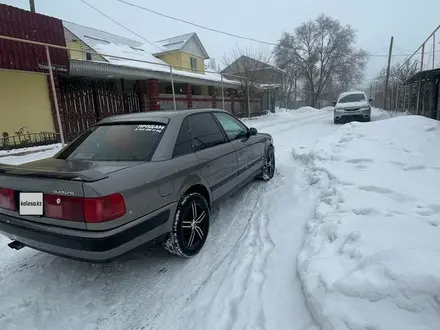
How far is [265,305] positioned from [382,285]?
2.74ft

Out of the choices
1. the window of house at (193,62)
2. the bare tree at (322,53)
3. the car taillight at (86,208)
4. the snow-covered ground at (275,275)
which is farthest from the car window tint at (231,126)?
the bare tree at (322,53)

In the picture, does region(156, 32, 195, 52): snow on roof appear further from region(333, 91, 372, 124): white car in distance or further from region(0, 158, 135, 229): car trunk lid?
region(0, 158, 135, 229): car trunk lid

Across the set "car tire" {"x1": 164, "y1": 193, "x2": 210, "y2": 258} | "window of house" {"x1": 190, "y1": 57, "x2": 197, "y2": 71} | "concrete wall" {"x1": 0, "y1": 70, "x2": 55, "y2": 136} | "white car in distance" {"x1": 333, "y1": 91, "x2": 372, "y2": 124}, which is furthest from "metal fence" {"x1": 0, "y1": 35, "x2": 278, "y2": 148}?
"car tire" {"x1": 164, "y1": 193, "x2": 210, "y2": 258}

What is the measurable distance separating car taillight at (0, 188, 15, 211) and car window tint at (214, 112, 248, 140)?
248 cm

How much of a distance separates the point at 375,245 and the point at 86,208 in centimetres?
215

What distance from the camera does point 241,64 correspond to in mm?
23781

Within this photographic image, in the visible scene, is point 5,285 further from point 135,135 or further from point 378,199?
point 378,199

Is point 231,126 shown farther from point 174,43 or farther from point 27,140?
point 174,43

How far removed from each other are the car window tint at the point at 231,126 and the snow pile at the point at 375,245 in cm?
141

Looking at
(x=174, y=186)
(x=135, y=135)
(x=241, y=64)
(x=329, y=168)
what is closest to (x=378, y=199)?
(x=329, y=168)

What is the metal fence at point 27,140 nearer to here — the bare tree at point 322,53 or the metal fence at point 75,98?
the metal fence at point 75,98

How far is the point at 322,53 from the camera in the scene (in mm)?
45281

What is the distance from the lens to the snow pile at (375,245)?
1.66m

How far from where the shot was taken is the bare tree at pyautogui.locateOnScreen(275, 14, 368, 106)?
4438cm
